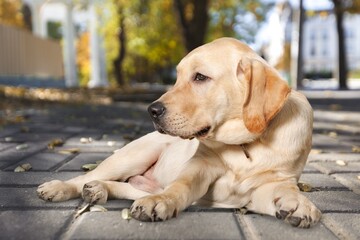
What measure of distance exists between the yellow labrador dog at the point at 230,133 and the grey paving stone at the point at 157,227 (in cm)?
13

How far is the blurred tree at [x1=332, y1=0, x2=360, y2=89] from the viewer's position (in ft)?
68.6

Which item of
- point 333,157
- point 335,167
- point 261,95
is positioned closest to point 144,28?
point 333,157

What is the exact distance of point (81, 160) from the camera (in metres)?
4.23

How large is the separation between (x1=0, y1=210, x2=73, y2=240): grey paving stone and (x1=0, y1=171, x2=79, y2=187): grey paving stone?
747 millimetres

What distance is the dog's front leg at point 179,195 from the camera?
7.68 feet

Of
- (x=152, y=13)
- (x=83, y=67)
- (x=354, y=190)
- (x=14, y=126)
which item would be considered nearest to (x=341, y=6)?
(x=152, y=13)

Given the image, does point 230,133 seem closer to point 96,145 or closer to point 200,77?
point 200,77

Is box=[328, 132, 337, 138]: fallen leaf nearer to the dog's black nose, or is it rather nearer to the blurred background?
the dog's black nose

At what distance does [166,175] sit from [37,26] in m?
25.0

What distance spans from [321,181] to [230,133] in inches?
48.6

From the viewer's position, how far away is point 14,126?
7.13 meters

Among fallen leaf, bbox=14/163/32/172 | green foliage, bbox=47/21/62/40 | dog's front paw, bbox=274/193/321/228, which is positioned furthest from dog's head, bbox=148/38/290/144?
green foliage, bbox=47/21/62/40

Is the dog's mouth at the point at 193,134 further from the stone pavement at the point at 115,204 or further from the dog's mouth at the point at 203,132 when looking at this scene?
the stone pavement at the point at 115,204

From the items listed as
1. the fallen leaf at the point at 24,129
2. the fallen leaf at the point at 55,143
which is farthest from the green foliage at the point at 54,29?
the fallen leaf at the point at 55,143
